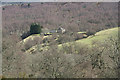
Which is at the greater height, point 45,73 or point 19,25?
point 45,73

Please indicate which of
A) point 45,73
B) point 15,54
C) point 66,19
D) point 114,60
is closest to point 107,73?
point 114,60

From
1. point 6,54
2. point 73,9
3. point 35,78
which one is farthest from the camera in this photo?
point 73,9

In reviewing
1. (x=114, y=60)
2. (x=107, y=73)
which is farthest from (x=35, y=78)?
(x=114, y=60)

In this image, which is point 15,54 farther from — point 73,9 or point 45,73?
point 73,9

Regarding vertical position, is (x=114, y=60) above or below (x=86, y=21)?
above

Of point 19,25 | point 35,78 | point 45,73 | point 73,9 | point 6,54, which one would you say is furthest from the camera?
point 73,9

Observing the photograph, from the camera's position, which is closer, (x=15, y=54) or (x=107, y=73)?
(x=107, y=73)

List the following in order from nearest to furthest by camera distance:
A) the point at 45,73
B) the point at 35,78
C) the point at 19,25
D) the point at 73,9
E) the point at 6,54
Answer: the point at 35,78, the point at 45,73, the point at 6,54, the point at 19,25, the point at 73,9

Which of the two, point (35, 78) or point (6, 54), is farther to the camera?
point (6, 54)

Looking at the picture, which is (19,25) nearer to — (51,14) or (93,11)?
(51,14)
